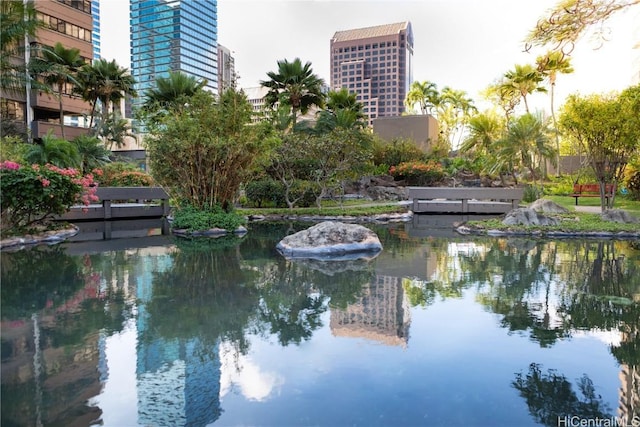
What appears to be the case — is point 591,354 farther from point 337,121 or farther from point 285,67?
point 285,67

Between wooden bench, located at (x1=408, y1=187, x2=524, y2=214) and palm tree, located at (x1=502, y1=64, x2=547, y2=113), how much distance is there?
61.7ft

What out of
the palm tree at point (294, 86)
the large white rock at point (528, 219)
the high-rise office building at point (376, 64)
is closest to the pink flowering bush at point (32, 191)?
the large white rock at point (528, 219)

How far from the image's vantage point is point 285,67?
2808 centimetres

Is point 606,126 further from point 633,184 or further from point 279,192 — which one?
point 279,192

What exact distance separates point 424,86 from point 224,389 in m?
52.2

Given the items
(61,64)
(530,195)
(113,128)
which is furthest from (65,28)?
(530,195)

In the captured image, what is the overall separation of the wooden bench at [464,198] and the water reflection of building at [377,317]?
13346 mm

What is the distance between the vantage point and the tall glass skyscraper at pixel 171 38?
10419 centimetres

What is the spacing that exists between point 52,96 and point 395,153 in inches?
856

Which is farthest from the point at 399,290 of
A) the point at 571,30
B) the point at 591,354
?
the point at 571,30

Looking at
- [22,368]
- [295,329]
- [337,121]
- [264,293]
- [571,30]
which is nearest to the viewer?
[22,368]

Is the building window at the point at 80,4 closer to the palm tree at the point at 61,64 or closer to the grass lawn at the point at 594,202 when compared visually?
the palm tree at the point at 61,64

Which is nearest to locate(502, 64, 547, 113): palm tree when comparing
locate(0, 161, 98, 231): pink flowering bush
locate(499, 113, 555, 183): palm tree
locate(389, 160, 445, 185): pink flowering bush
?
locate(499, 113, 555, 183): palm tree

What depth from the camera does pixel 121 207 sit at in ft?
60.6
